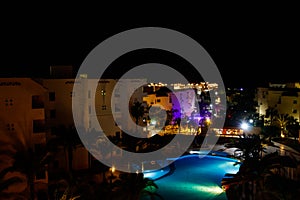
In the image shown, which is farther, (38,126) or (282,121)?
(282,121)

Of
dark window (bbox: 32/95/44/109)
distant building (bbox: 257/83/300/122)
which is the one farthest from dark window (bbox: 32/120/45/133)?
distant building (bbox: 257/83/300/122)

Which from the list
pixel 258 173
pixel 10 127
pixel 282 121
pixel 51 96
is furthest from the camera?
pixel 282 121

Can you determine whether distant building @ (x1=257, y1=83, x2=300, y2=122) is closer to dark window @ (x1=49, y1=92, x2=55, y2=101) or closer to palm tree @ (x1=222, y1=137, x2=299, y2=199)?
palm tree @ (x1=222, y1=137, x2=299, y2=199)

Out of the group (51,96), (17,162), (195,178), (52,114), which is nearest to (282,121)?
(195,178)

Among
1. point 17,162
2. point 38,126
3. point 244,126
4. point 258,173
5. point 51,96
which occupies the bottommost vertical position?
point 258,173

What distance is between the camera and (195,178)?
69.1ft

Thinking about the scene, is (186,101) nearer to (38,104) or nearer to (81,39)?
(81,39)

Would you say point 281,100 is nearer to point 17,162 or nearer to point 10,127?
point 10,127

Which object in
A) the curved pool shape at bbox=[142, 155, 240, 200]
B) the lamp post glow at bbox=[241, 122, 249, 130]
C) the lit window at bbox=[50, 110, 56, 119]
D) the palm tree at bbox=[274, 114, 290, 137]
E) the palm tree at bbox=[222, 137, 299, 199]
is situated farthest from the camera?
the lamp post glow at bbox=[241, 122, 249, 130]

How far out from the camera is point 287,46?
124ft

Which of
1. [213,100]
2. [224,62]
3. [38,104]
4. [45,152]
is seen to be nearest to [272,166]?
[45,152]

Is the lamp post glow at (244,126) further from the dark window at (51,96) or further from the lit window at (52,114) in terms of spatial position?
the dark window at (51,96)

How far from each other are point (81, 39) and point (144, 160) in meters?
15.7

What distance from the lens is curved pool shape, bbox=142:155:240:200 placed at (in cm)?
1814
